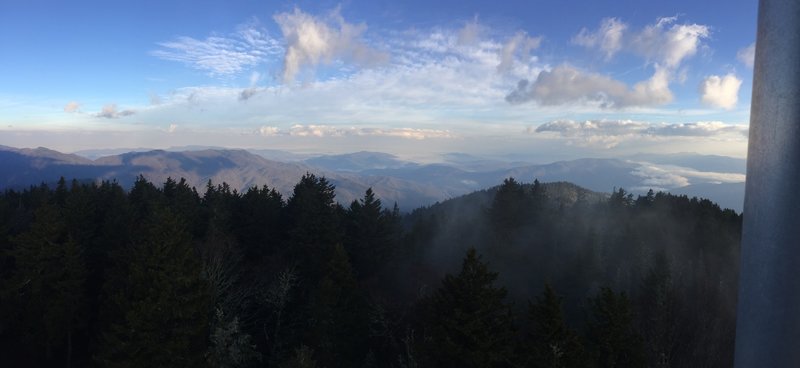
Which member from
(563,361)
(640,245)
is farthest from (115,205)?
(640,245)

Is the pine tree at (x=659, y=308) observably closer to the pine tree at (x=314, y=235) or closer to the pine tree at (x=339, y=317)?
the pine tree at (x=339, y=317)

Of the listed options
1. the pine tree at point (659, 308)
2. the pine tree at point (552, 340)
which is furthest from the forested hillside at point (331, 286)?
the pine tree at point (659, 308)

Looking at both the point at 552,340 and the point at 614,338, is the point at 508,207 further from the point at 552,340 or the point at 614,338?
the point at 552,340

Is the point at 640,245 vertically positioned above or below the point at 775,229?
below

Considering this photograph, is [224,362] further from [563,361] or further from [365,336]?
[563,361]

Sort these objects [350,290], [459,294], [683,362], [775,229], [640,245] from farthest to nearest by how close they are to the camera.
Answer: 1. [640,245]
2. [683,362]
3. [350,290]
4. [459,294]
5. [775,229]

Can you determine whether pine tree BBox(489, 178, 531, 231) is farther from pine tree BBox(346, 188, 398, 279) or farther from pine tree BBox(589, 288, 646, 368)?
pine tree BBox(589, 288, 646, 368)
